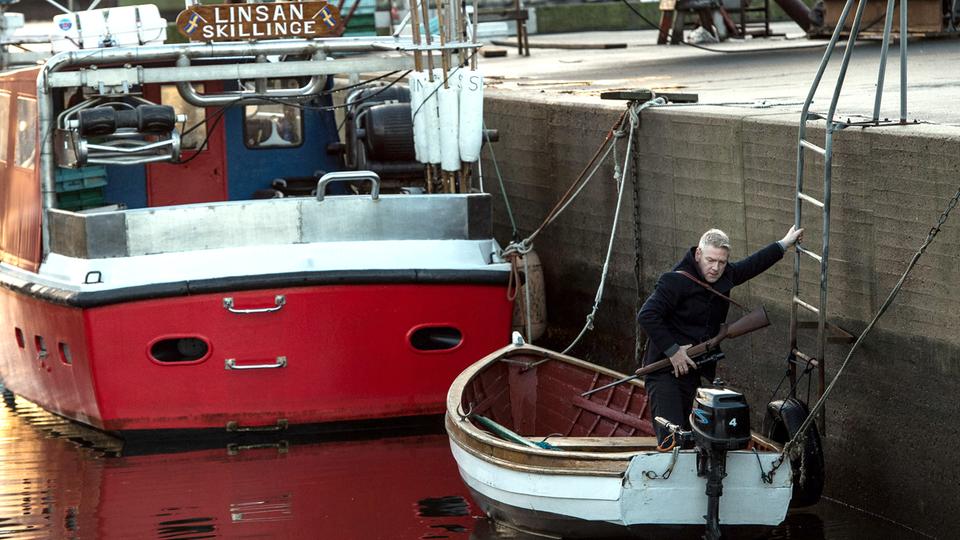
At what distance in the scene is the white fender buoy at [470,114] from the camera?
424 inches

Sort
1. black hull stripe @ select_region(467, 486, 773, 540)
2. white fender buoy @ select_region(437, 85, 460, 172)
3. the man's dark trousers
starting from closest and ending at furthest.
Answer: black hull stripe @ select_region(467, 486, 773, 540) < the man's dark trousers < white fender buoy @ select_region(437, 85, 460, 172)

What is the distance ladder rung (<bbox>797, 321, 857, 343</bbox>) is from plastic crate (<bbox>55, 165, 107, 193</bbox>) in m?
5.51

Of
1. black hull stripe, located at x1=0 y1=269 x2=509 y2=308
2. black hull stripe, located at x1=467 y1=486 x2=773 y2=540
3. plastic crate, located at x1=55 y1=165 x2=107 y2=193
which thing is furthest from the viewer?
plastic crate, located at x1=55 y1=165 x2=107 y2=193

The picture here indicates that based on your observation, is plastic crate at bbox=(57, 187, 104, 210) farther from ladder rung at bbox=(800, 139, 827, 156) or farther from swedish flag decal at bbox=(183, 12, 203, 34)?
ladder rung at bbox=(800, 139, 827, 156)

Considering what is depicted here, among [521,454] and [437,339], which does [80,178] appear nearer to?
[437,339]

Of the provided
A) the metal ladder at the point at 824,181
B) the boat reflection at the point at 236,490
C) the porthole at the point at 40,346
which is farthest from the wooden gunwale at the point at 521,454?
the porthole at the point at 40,346

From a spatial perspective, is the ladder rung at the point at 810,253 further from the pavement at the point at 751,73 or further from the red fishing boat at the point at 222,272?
the red fishing boat at the point at 222,272

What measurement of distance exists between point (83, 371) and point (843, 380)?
4991 millimetres

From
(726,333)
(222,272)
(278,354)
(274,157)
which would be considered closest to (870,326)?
(726,333)

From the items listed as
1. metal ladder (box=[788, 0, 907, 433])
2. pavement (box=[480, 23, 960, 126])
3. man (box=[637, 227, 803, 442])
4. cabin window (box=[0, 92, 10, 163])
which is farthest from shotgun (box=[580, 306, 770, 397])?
cabin window (box=[0, 92, 10, 163])

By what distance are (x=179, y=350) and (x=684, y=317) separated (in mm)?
3918

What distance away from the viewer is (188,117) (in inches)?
463

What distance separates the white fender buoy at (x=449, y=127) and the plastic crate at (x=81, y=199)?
8.98 ft

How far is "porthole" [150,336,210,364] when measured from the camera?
32.8ft
